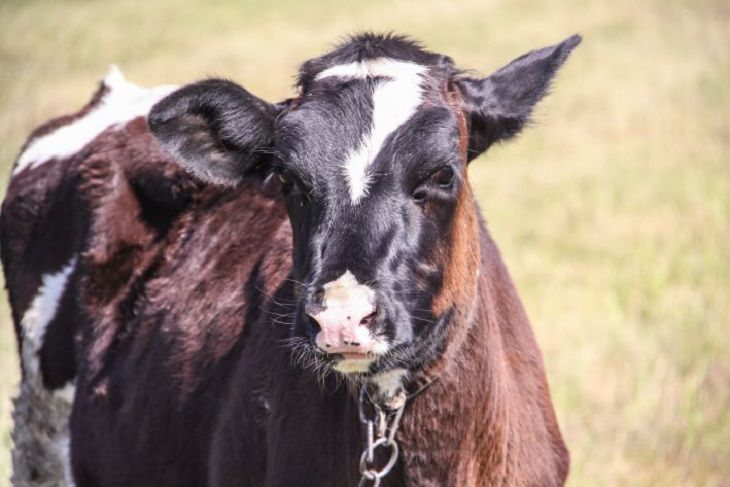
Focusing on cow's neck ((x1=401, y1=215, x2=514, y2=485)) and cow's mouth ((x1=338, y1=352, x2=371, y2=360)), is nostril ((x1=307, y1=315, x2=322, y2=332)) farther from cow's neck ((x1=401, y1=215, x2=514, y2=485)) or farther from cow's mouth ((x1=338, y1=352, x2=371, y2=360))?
cow's neck ((x1=401, y1=215, x2=514, y2=485))

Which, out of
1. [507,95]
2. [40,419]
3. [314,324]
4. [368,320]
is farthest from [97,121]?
[368,320]

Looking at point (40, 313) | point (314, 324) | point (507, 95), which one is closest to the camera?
point (314, 324)

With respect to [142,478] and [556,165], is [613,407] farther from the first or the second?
[556,165]

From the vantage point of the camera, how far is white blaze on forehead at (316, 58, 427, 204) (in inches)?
174

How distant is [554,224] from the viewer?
44.9 ft

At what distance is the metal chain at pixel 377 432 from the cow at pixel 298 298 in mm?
11

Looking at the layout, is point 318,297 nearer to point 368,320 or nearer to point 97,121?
point 368,320

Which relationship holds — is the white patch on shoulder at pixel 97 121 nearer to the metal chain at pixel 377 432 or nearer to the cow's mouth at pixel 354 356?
the metal chain at pixel 377 432

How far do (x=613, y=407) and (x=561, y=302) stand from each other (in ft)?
7.31

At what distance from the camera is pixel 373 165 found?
14.5ft

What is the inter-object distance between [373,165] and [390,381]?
80cm

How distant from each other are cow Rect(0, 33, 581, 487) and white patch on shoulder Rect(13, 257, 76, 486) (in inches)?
0.5

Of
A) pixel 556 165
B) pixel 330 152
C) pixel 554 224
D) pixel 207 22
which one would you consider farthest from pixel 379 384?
pixel 207 22

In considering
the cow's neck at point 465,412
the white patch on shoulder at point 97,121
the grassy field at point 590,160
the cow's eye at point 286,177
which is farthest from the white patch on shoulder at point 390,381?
the white patch on shoulder at point 97,121
